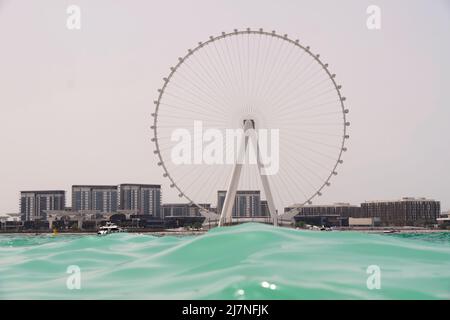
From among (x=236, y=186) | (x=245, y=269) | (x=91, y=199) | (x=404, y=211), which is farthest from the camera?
(x=91, y=199)

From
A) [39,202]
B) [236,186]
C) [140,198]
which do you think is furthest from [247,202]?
[236,186]

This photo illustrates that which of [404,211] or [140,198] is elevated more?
[140,198]

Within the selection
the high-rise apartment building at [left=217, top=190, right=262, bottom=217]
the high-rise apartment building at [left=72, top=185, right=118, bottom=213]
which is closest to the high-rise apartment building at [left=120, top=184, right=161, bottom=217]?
the high-rise apartment building at [left=72, top=185, right=118, bottom=213]

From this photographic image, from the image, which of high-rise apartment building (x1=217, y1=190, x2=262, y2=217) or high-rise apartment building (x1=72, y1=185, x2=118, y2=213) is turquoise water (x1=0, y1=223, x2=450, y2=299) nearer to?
high-rise apartment building (x1=217, y1=190, x2=262, y2=217)

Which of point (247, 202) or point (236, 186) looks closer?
point (236, 186)

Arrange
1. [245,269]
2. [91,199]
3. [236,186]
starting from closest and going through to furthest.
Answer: [245,269]
[236,186]
[91,199]

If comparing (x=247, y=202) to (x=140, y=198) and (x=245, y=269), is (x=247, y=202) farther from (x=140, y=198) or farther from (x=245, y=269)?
(x=245, y=269)

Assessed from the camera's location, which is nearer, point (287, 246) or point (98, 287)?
point (98, 287)

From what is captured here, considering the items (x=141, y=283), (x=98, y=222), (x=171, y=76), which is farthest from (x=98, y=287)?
(x=98, y=222)
